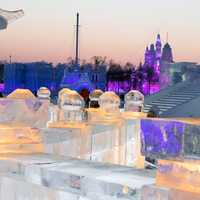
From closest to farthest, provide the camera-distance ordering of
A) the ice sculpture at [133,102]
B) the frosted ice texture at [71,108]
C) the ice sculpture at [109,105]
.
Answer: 1. the frosted ice texture at [71,108]
2. the ice sculpture at [109,105]
3. the ice sculpture at [133,102]

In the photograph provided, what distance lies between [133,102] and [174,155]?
3.50 m

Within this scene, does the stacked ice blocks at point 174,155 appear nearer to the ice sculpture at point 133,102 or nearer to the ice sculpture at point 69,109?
the ice sculpture at point 69,109

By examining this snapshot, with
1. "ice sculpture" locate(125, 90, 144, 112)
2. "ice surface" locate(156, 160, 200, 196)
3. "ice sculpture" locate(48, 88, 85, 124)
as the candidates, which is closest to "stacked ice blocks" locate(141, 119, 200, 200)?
"ice surface" locate(156, 160, 200, 196)

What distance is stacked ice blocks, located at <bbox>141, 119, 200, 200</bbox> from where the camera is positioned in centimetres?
155

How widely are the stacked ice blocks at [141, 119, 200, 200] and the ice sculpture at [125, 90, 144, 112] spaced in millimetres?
3394

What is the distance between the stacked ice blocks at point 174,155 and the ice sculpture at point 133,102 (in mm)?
3394

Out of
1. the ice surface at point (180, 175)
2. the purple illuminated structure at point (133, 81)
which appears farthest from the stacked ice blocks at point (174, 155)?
the purple illuminated structure at point (133, 81)

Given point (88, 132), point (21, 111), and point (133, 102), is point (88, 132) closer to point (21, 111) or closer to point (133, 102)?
point (21, 111)

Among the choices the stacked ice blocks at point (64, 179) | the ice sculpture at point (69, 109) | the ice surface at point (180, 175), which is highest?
the ice sculpture at point (69, 109)

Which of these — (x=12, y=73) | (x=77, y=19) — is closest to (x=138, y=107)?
(x=77, y=19)

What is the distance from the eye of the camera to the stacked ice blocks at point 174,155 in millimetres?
1547

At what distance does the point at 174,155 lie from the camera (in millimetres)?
1591

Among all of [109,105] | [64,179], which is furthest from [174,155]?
[109,105]

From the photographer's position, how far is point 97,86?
1489 inches
